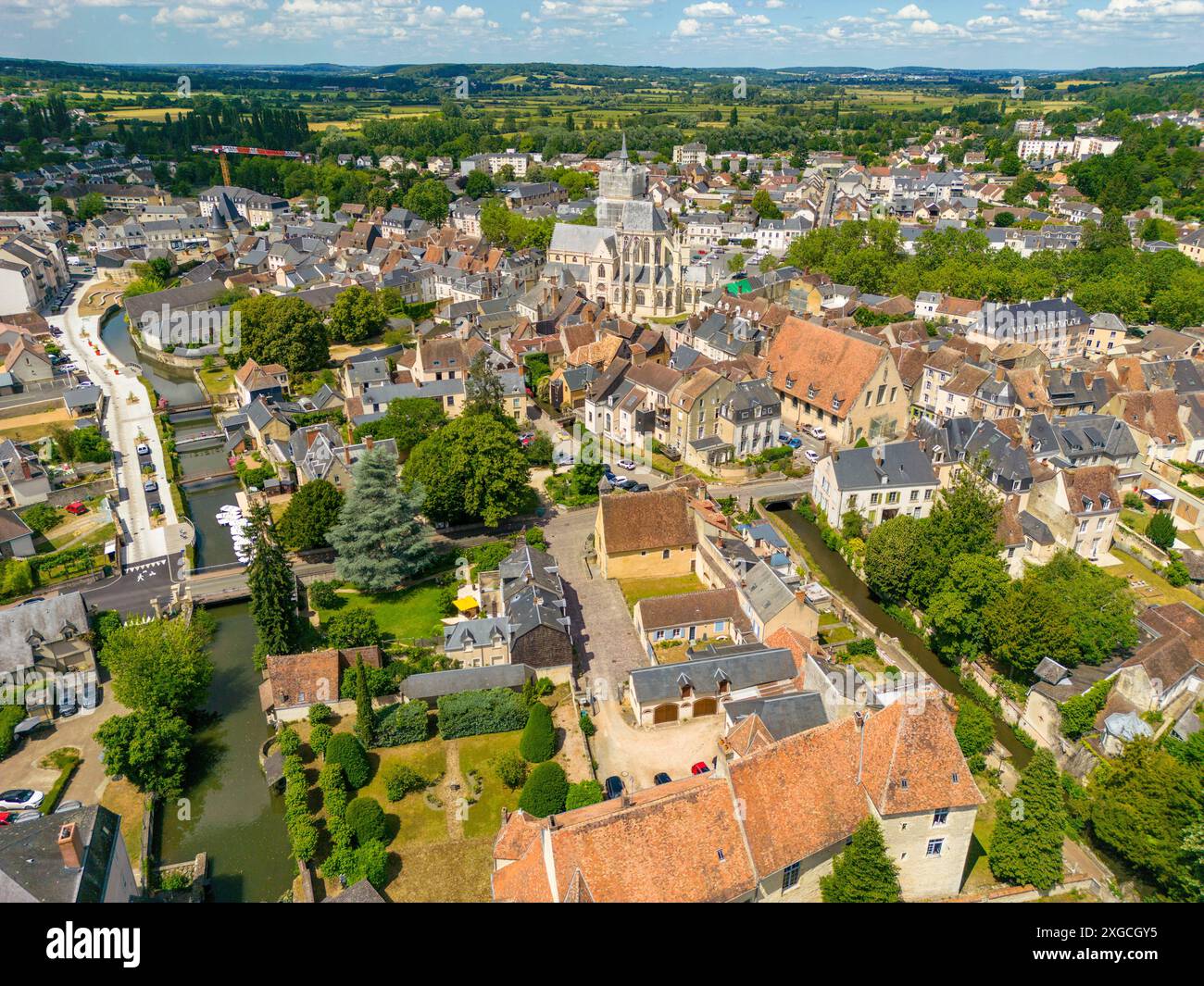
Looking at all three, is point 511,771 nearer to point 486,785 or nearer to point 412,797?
point 486,785

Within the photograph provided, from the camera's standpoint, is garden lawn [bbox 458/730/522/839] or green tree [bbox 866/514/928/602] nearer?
garden lawn [bbox 458/730/522/839]

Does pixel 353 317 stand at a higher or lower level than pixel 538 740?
higher

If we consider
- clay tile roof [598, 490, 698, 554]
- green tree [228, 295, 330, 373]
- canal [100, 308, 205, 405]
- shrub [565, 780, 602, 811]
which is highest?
green tree [228, 295, 330, 373]

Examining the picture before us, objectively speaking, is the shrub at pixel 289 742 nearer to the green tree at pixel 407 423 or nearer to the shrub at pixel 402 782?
the shrub at pixel 402 782

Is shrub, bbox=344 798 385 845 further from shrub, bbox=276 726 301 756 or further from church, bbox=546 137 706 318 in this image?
church, bbox=546 137 706 318

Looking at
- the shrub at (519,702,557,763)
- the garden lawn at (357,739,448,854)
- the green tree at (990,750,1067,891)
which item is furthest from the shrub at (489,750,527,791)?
the green tree at (990,750,1067,891)

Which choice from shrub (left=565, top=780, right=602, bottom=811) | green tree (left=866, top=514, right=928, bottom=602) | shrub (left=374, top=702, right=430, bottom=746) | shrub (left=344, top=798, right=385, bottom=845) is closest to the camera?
shrub (left=344, top=798, right=385, bottom=845)

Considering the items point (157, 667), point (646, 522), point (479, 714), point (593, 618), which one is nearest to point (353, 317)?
point (646, 522)
